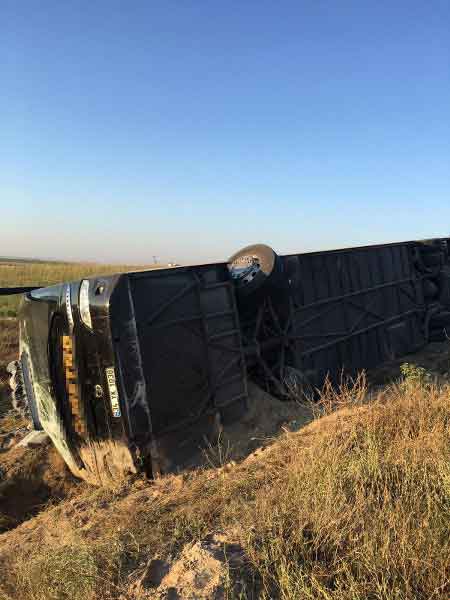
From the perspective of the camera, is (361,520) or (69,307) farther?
(69,307)

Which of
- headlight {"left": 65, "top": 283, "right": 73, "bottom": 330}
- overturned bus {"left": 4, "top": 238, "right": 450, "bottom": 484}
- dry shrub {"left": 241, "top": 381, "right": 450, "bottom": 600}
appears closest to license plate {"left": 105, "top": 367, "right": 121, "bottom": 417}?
overturned bus {"left": 4, "top": 238, "right": 450, "bottom": 484}

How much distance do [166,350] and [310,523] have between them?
3116mm

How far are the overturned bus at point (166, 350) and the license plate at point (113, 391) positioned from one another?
13 mm

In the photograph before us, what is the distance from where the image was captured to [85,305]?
5.58m

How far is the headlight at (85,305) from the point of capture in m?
5.52

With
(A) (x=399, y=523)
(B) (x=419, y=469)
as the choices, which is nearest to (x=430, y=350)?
(B) (x=419, y=469)

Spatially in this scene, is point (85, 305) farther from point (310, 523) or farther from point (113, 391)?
point (310, 523)

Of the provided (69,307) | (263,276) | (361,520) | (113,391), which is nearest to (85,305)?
(69,307)

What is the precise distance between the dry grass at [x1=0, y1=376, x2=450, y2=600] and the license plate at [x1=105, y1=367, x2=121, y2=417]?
99cm

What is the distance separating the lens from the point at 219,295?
21.5 feet

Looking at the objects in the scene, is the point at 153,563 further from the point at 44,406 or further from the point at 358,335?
the point at 358,335

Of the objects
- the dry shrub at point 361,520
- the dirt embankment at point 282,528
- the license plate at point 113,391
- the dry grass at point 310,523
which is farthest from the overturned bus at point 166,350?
the dry shrub at point 361,520

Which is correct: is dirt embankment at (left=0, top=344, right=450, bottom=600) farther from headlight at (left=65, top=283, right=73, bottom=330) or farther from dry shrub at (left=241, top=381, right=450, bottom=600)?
headlight at (left=65, top=283, right=73, bottom=330)

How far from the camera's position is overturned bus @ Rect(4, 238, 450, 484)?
540 cm
